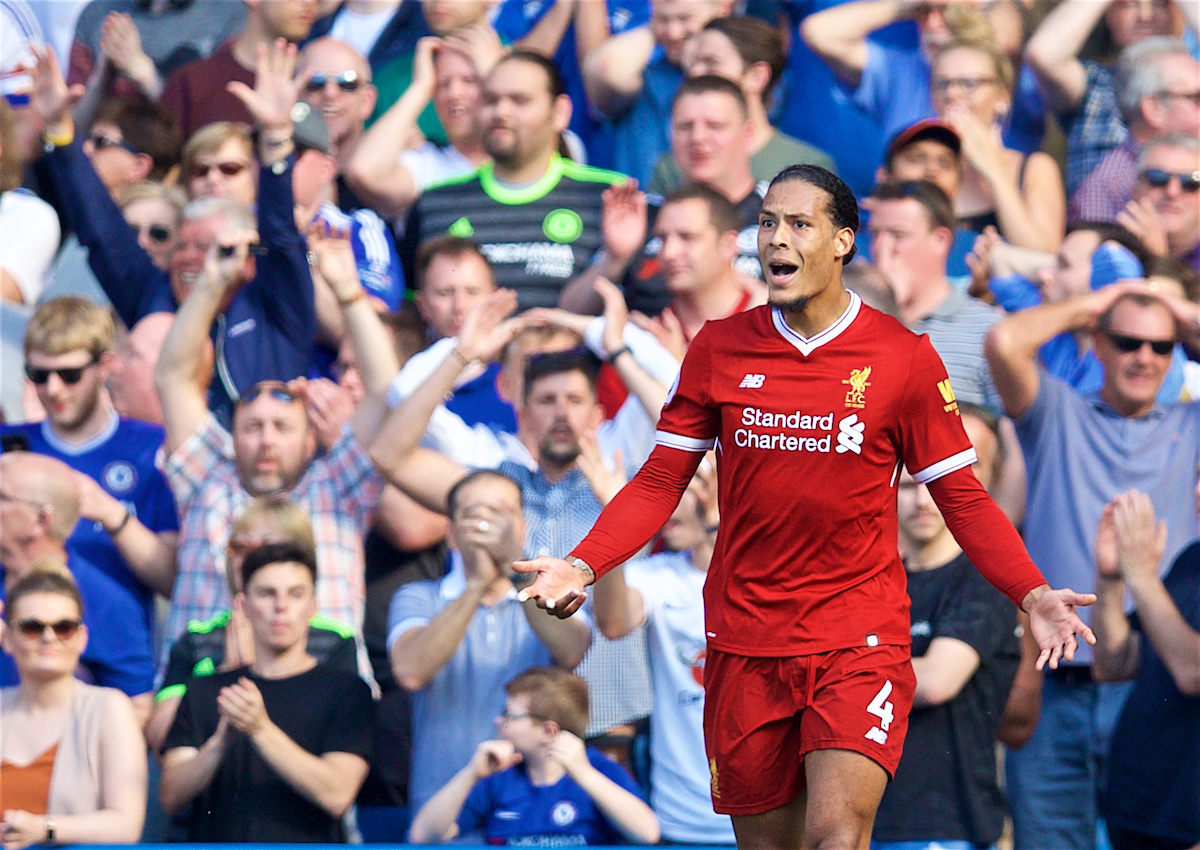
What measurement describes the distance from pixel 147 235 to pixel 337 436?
1502 mm

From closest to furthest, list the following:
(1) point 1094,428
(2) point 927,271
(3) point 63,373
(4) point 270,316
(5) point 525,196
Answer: (1) point 1094,428, (3) point 63,373, (2) point 927,271, (4) point 270,316, (5) point 525,196

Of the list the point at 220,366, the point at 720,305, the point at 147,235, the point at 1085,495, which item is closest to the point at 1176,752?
the point at 1085,495

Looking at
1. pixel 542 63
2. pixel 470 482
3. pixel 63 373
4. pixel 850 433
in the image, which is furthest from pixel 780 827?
pixel 542 63

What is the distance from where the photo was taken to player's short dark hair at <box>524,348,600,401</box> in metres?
6.16

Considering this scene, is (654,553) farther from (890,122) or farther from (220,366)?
(890,122)

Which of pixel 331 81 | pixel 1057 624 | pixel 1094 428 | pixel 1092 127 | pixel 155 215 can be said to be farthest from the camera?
pixel 331 81

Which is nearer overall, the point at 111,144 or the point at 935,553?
the point at 935,553

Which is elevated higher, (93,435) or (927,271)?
(927,271)

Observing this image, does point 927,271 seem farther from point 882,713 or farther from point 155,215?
point 155,215

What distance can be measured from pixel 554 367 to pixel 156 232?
7.03 feet

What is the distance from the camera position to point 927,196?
652cm

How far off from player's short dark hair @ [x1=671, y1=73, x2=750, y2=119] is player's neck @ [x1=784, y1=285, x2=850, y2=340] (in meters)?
3.27

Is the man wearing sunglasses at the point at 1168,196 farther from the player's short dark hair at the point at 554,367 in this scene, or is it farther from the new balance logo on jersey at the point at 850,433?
the new balance logo on jersey at the point at 850,433

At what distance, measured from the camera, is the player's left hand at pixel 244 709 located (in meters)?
5.57
